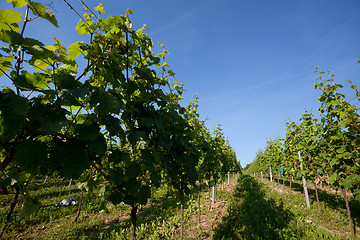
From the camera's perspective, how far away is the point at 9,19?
93 cm

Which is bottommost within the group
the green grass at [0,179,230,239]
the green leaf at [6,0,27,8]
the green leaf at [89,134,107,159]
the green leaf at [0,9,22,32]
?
the green grass at [0,179,230,239]

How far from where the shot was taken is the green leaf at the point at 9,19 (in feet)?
2.97

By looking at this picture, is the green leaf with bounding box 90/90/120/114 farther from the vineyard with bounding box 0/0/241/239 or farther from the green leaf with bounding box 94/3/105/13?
the green leaf with bounding box 94/3/105/13

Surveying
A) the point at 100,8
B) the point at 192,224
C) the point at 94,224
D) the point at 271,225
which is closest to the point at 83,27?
the point at 100,8

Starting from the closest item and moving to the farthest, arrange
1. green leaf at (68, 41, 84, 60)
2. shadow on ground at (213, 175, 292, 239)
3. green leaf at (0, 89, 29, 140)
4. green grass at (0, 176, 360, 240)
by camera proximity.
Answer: green leaf at (0, 89, 29, 140) → green leaf at (68, 41, 84, 60) → shadow on ground at (213, 175, 292, 239) → green grass at (0, 176, 360, 240)

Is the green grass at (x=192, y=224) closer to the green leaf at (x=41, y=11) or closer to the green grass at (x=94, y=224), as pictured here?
the green grass at (x=94, y=224)

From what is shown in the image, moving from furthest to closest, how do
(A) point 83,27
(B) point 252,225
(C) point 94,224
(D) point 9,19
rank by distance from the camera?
(C) point 94,224 → (B) point 252,225 → (A) point 83,27 → (D) point 9,19

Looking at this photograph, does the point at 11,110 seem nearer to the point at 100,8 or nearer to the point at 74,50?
the point at 74,50

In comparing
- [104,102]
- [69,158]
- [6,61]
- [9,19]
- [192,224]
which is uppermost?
[9,19]

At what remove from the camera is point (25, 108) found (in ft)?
2.73

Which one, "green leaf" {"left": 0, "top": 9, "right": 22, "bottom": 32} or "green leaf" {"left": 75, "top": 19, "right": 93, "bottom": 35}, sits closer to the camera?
"green leaf" {"left": 0, "top": 9, "right": 22, "bottom": 32}

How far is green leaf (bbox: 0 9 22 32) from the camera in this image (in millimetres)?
905

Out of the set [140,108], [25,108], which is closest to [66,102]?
[25,108]

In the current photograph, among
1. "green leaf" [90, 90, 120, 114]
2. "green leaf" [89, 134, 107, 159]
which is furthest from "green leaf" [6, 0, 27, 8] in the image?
"green leaf" [89, 134, 107, 159]
